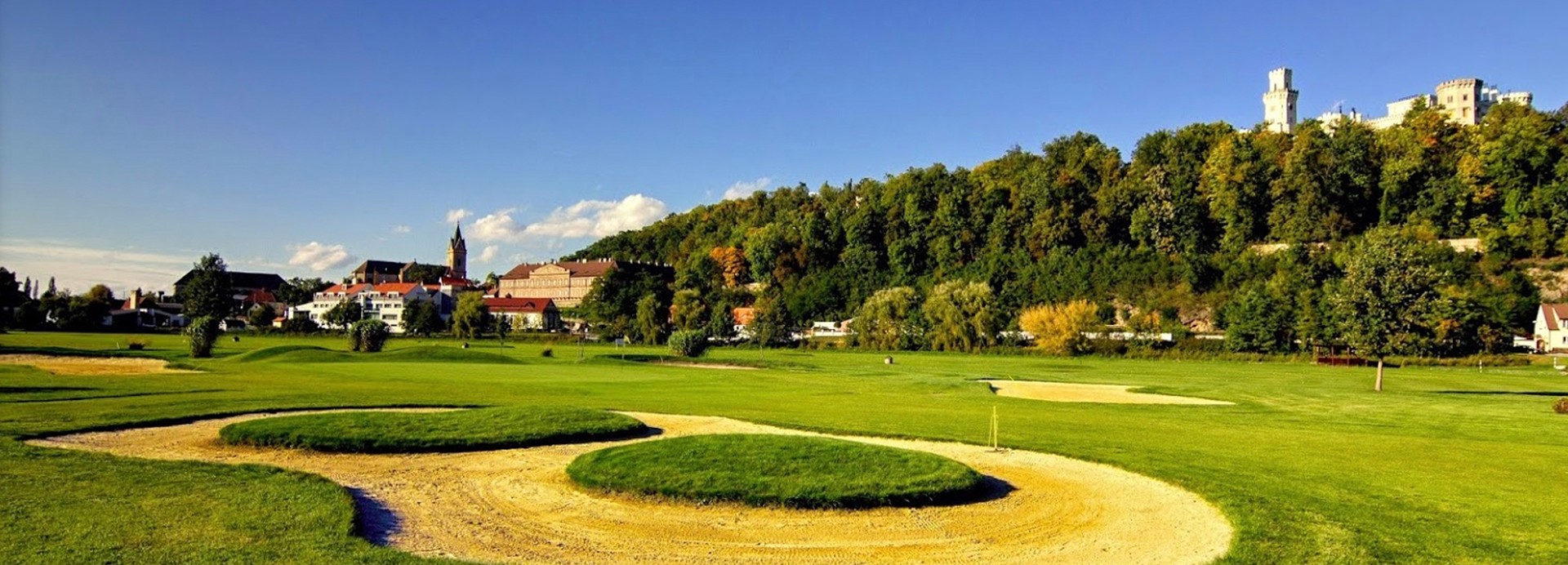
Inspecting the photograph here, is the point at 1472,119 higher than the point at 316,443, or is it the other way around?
the point at 1472,119

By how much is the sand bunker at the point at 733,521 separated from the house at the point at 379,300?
494ft

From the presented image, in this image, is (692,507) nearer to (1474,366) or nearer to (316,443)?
(316,443)

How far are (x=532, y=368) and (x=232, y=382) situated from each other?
18255 mm

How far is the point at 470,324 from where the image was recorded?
11088cm

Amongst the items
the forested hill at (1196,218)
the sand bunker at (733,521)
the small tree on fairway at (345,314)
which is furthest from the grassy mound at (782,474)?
the small tree on fairway at (345,314)

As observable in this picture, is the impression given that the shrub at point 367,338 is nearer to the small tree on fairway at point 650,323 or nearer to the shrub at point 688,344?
the shrub at point 688,344

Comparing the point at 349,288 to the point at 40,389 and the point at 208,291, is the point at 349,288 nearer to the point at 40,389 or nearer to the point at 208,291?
the point at 208,291

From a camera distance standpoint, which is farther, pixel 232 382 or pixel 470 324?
pixel 470 324

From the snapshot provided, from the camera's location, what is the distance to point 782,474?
1432cm

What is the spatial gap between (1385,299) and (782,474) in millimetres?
38485

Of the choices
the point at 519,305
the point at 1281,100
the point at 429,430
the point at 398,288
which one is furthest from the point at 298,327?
the point at 1281,100

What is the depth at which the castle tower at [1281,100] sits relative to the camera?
181m

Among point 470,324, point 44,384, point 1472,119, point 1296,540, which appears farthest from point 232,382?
point 1472,119

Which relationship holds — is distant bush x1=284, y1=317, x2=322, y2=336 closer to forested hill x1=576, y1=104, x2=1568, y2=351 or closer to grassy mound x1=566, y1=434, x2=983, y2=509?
forested hill x1=576, y1=104, x2=1568, y2=351
